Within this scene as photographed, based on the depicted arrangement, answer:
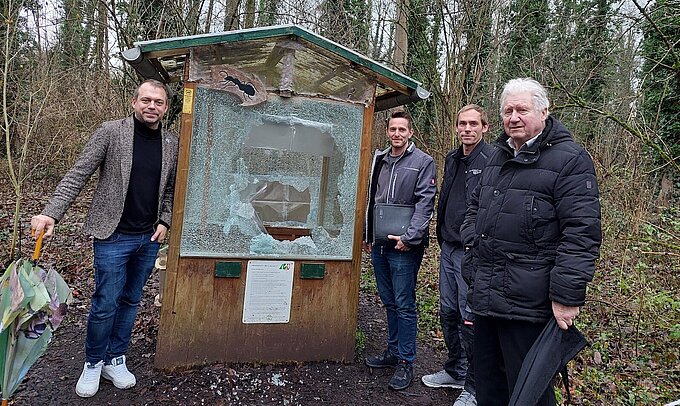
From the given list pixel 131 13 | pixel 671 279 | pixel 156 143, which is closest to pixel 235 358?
pixel 156 143

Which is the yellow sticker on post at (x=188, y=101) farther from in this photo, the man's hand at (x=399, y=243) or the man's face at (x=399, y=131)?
the man's hand at (x=399, y=243)

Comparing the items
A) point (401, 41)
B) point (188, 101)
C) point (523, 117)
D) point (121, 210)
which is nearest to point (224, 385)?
point (121, 210)

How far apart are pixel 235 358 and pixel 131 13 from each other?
570 cm

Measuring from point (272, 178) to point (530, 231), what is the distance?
208 cm

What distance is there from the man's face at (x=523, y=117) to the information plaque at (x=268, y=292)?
77.1 inches

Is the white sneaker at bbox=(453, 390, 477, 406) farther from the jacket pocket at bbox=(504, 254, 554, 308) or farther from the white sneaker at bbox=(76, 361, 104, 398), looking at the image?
the white sneaker at bbox=(76, 361, 104, 398)

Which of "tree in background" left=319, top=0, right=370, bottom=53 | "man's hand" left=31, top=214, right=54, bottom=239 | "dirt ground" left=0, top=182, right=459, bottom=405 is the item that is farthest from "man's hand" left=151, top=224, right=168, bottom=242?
"tree in background" left=319, top=0, right=370, bottom=53

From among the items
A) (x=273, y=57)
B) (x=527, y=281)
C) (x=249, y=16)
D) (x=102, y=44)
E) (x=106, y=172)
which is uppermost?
(x=249, y=16)

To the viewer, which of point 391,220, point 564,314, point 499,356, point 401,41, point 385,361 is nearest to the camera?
point 564,314

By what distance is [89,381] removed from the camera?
3037 mm

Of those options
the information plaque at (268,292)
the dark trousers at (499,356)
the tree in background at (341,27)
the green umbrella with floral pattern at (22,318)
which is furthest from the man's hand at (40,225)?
the tree in background at (341,27)

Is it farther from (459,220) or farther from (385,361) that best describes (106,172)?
(385,361)

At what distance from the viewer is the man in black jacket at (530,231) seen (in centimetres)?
203

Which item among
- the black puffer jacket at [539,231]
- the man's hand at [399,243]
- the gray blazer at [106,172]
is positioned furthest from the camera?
the man's hand at [399,243]
